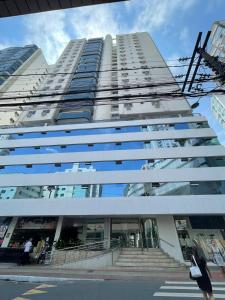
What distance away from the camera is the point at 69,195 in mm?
18016

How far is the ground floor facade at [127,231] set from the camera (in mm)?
16281

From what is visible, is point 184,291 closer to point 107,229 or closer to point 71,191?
point 107,229

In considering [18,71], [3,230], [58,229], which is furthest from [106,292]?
[18,71]

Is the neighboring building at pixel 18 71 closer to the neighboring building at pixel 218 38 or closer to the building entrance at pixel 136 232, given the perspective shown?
the building entrance at pixel 136 232

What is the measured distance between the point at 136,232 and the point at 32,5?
56.0 feet

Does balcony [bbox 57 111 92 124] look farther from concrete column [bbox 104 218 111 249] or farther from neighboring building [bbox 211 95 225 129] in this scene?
neighboring building [bbox 211 95 225 129]

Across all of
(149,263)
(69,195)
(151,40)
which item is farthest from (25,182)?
(151,40)

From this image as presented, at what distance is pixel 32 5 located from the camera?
3742 mm

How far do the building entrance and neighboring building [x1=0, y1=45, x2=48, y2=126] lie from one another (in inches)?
927

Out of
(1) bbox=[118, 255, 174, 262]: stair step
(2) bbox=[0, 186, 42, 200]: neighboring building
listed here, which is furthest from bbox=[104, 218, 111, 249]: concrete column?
(2) bbox=[0, 186, 42, 200]: neighboring building

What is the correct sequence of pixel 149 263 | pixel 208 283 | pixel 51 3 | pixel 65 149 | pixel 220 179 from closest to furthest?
pixel 51 3
pixel 208 283
pixel 149 263
pixel 220 179
pixel 65 149

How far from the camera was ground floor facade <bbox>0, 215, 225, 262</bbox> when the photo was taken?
53.4 ft

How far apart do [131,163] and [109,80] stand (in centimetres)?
2065

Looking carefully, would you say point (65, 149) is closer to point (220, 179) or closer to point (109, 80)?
point (220, 179)
